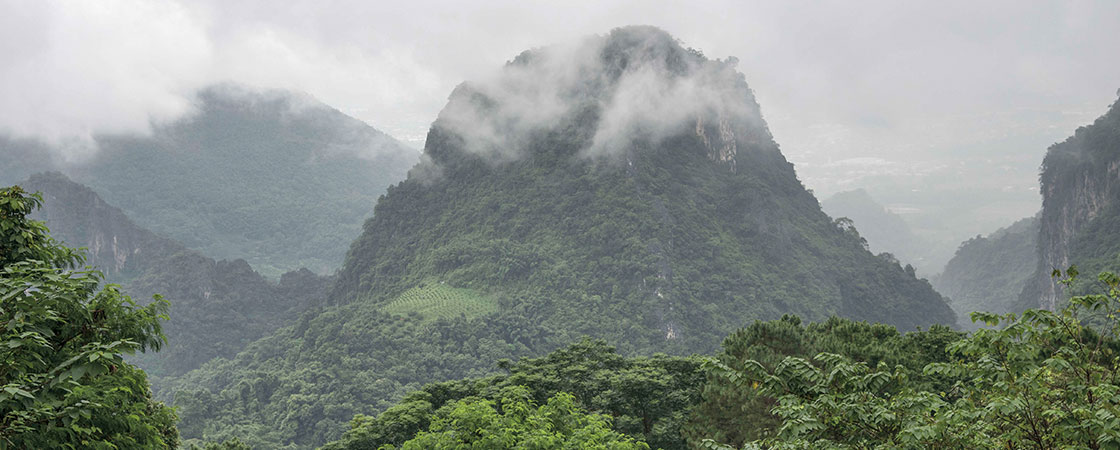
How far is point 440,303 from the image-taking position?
61938 millimetres

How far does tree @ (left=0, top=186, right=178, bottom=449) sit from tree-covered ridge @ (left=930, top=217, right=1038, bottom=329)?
4137 inches

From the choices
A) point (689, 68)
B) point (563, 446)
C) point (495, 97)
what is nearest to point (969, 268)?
point (689, 68)

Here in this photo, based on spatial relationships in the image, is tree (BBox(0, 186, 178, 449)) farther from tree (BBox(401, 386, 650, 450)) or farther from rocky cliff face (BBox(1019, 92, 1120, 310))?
rocky cliff face (BBox(1019, 92, 1120, 310))

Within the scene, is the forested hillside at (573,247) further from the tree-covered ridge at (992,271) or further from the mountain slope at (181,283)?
the tree-covered ridge at (992,271)

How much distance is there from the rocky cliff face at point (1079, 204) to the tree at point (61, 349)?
220 feet

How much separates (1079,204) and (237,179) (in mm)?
150781

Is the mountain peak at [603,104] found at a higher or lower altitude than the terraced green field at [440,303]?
higher

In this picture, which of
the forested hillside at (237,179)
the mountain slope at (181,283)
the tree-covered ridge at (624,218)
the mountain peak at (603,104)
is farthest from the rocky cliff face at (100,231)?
the mountain peak at (603,104)

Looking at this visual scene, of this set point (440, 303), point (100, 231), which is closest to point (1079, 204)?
point (440, 303)

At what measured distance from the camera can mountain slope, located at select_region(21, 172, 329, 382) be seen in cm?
8056

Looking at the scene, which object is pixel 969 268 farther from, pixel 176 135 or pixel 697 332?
pixel 176 135

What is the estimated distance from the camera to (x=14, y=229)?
7.14 meters

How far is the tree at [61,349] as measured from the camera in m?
4.59

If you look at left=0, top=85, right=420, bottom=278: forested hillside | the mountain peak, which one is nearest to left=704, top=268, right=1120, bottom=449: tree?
the mountain peak
